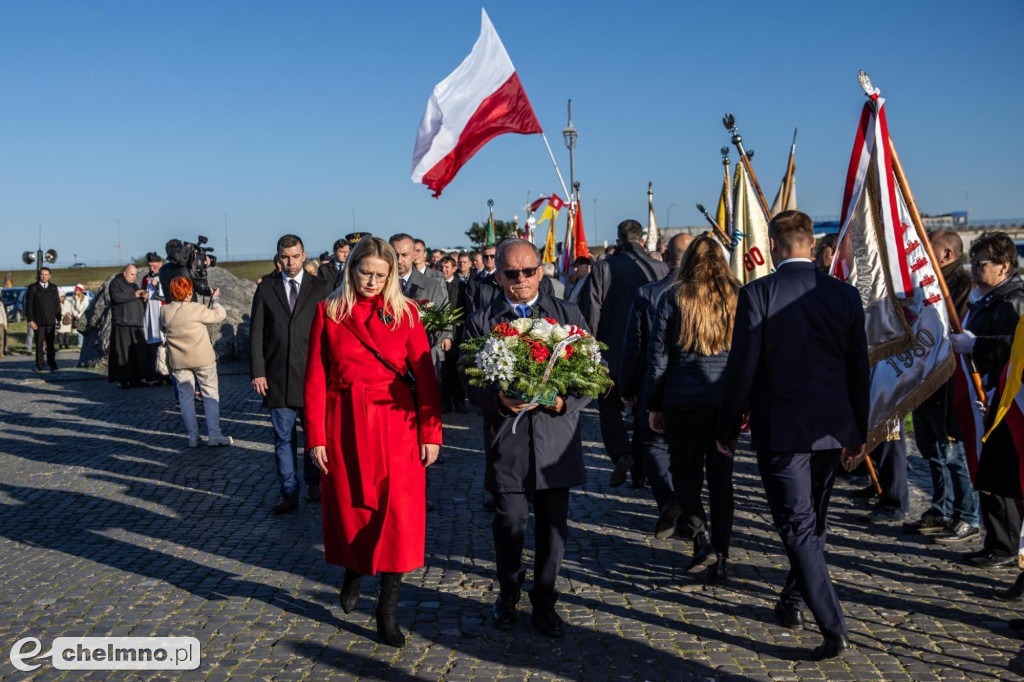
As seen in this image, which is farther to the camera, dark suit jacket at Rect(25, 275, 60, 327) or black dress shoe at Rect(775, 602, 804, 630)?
dark suit jacket at Rect(25, 275, 60, 327)

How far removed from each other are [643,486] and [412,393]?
3.88 m

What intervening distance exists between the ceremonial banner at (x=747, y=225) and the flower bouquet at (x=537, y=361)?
5392mm

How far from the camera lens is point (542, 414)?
493cm

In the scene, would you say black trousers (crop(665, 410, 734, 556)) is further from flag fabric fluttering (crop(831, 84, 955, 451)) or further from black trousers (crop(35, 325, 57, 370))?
black trousers (crop(35, 325, 57, 370))

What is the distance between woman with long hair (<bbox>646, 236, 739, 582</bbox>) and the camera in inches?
228

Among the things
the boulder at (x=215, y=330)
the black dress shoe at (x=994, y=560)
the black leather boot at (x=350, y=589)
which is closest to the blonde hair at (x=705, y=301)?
the black dress shoe at (x=994, y=560)

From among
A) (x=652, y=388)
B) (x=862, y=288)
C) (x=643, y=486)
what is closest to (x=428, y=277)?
(x=643, y=486)

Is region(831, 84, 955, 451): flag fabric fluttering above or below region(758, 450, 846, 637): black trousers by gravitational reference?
above

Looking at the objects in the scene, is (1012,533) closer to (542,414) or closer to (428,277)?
(542,414)

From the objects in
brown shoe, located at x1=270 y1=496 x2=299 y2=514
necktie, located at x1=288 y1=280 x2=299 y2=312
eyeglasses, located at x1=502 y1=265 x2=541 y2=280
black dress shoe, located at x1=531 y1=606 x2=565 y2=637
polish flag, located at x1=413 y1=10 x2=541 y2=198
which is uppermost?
polish flag, located at x1=413 y1=10 x2=541 y2=198

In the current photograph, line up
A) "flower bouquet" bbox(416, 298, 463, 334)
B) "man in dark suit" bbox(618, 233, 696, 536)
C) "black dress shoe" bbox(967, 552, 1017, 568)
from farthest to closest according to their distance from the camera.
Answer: "flower bouquet" bbox(416, 298, 463, 334) → "man in dark suit" bbox(618, 233, 696, 536) → "black dress shoe" bbox(967, 552, 1017, 568)

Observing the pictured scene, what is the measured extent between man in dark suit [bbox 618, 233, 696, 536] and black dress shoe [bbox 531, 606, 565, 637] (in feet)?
5.97

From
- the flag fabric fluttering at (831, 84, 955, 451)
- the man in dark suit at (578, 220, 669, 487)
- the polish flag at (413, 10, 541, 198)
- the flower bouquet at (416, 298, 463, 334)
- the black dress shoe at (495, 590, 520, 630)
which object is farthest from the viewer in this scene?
the polish flag at (413, 10, 541, 198)

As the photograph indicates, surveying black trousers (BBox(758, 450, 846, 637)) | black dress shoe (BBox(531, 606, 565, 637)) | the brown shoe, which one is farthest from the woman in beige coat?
black trousers (BBox(758, 450, 846, 637))
